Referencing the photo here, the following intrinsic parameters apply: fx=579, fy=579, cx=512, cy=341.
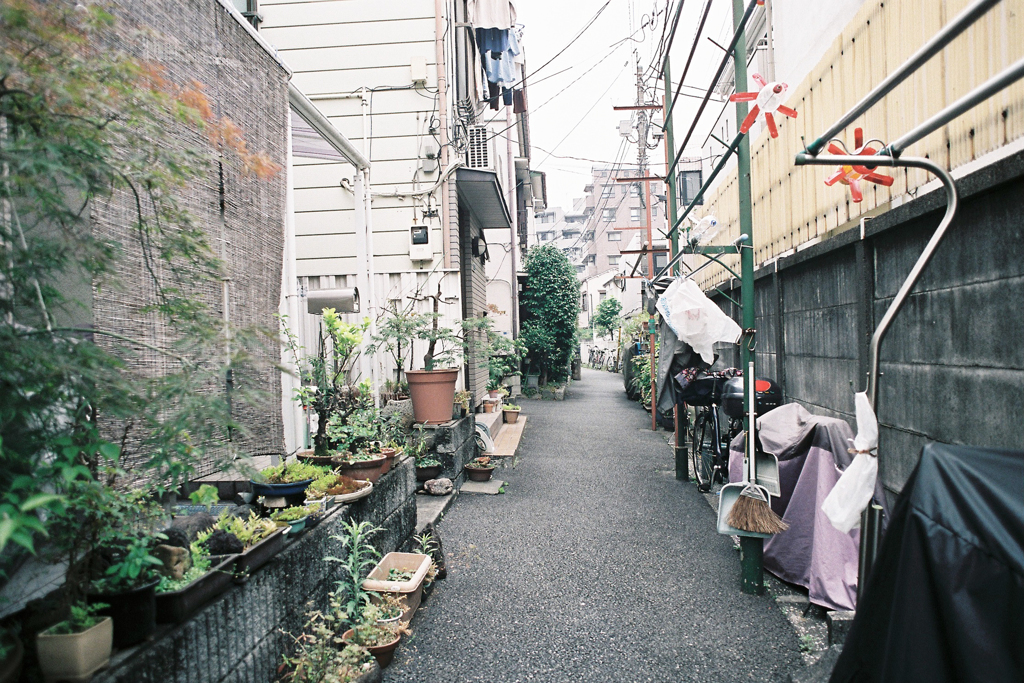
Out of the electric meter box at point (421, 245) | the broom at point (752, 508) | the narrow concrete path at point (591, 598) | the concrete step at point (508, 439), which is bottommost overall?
the narrow concrete path at point (591, 598)

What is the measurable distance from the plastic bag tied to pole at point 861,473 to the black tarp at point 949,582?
0.81 feet

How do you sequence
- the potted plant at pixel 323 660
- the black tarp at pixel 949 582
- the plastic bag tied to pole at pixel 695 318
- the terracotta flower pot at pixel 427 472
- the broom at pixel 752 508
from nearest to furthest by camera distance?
the black tarp at pixel 949 582 < the potted plant at pixel 323 660 < the broom at pixel 752 508 < the plastic bag tied to pole at pixel 695 318 < the terracotta flower pot at pixel 427 472

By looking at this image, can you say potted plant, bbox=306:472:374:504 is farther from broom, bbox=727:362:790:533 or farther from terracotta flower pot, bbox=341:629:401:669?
broom, bbox=727:362:790:533

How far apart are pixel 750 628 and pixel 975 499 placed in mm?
2220

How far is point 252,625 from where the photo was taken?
2205 mm

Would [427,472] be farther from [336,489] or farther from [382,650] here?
[382,650]

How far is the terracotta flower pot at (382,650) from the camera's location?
276 cm

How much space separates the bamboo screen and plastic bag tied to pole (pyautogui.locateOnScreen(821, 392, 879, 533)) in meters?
1.43

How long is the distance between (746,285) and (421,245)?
4.40 meters

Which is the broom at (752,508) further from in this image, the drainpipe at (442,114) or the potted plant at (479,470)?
the drainpipe at (442,114)

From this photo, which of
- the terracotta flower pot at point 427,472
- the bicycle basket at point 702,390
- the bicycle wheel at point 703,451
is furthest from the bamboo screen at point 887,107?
the terracotta flower pot at point 427,472

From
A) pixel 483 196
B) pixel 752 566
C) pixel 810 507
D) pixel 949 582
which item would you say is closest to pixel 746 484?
pixel 810 507

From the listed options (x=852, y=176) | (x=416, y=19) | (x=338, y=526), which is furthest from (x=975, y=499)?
(x=416, y=19)

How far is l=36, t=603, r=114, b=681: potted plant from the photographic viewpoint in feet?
4.75
